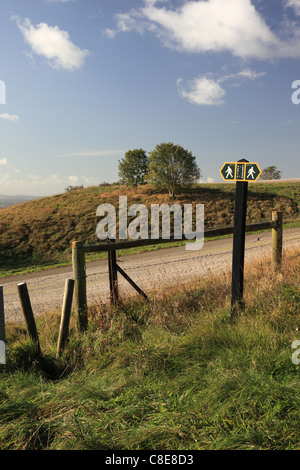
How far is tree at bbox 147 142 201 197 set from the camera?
115ft

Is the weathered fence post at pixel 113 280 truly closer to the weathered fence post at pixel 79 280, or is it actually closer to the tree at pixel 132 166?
the weathered fence post at pixel 79 280

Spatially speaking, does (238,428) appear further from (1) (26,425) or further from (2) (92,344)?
(2) (92,344)

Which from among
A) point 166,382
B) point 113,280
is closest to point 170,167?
point 113,280

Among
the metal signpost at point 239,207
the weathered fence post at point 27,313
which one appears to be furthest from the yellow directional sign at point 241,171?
the weathered fence post at point 27,313

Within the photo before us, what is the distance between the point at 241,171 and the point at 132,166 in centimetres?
3400

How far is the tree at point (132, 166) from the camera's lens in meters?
38.2

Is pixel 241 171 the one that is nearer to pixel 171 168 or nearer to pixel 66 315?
pixel 66 315

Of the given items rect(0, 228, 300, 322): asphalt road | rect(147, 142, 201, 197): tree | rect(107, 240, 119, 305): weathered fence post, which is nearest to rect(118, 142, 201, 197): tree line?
rect(147, 142, 201, 197): tree

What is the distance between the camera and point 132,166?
38281 millimetres

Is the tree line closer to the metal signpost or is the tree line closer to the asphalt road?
the asphalt road

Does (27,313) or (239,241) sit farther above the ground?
(239,241)

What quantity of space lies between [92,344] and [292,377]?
2.75m

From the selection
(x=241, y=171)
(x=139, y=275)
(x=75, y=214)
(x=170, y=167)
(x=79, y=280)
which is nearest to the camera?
(x=241, y=171)
